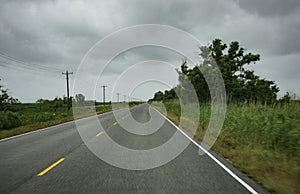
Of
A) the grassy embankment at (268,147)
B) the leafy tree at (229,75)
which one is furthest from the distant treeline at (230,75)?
the grassy embankment at (268,147)

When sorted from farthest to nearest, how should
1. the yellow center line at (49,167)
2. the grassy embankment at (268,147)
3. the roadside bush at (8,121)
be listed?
the roadside bush at (8,121)
the yellow center line at (49,167)
the grassy embankment at (268,147)

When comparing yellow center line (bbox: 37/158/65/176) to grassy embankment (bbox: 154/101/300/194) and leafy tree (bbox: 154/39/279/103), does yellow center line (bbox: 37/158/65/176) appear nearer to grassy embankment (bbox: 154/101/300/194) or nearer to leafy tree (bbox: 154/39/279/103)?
grassy embankment (bbox: 154/101/300/194)

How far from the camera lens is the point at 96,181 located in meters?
5.50

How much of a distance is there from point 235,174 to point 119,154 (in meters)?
3.85

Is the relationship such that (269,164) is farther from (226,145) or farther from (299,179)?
(226,145)

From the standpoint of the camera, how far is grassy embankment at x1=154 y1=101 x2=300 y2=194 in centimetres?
587

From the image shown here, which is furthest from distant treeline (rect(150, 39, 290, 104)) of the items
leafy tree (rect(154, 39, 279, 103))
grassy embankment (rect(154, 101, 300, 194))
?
grassy embankment (rect(154, 101, 300, 194))

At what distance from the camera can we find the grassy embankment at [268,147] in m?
5.87

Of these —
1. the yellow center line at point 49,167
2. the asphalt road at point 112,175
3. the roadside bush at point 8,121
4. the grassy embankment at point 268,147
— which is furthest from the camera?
the roadside bush at point 8,121

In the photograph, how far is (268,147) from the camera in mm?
9078

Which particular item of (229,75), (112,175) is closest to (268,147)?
(112,175)

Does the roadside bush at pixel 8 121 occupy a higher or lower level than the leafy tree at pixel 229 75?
lower

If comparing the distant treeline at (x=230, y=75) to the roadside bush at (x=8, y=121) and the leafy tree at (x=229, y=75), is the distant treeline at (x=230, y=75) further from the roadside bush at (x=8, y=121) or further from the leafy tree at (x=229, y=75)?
the roadside bush at (x=8, y=121)

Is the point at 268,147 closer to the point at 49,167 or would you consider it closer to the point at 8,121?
the point at 49,167
